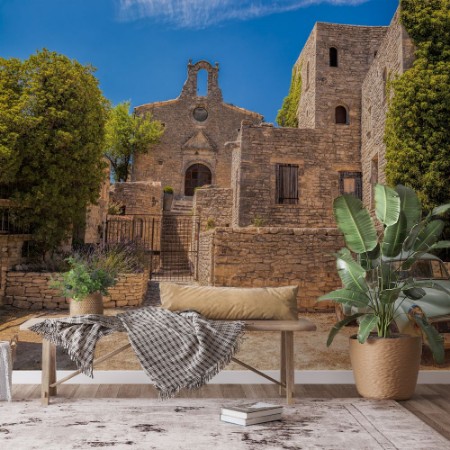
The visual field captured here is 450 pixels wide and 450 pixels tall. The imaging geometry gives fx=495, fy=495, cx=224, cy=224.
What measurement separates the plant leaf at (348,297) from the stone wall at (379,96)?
816cm

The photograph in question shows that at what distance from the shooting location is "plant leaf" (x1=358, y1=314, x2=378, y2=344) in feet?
11.6

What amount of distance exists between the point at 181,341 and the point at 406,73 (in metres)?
8.84

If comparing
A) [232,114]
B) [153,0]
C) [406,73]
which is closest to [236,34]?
[153,0]

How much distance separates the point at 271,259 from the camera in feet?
30.9

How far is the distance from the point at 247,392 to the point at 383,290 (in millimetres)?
1304

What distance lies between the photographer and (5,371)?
342 cm

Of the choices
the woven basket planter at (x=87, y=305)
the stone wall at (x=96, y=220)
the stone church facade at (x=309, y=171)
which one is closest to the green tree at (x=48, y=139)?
the stone wall at (x=96, y=220)

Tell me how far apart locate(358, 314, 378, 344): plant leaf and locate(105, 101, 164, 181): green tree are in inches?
829

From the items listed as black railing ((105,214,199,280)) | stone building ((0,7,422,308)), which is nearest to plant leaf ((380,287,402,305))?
stone building ((0,7,422,308))

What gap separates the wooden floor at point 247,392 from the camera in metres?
3.53

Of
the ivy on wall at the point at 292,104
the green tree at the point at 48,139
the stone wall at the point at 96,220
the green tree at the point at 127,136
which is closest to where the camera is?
the green tree at the point at 48,139

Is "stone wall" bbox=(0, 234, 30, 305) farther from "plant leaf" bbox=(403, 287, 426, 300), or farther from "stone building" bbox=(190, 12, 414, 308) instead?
"plant leaf" bbox=(403, 287, 426, 300)

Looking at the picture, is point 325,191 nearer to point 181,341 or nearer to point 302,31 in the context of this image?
point 302,31

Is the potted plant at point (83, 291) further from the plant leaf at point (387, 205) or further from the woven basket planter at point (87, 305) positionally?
the plant leaf at point (387, 205)
